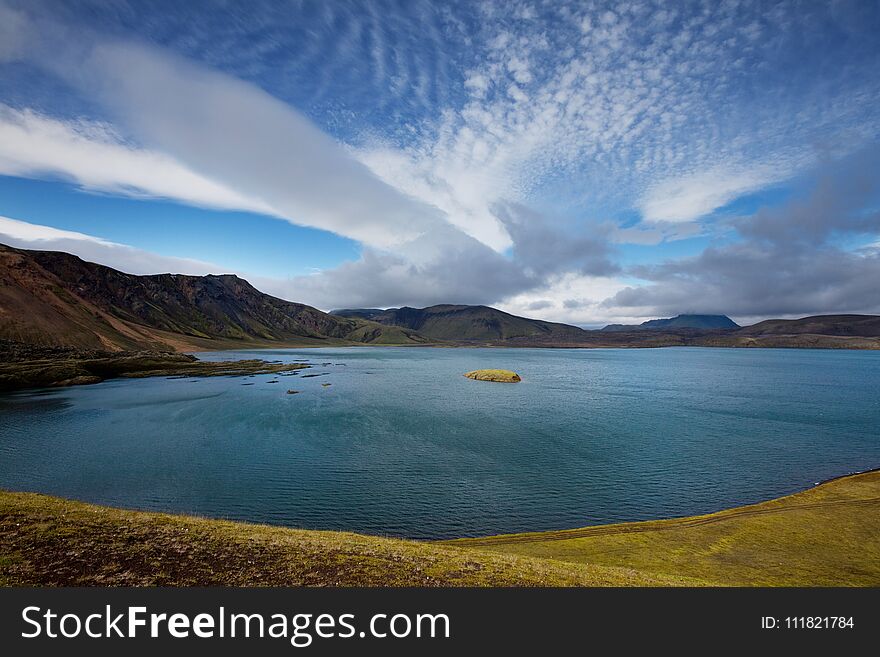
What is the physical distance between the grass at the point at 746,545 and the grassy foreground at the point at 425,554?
0.10m

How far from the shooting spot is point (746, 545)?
1318 inches

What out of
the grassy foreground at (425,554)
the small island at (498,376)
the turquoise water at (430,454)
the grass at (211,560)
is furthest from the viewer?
the small island at (498,376)

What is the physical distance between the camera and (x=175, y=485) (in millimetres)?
48312

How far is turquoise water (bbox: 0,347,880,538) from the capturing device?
1719 inches

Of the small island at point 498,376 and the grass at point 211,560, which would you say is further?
the small island at point 498,376

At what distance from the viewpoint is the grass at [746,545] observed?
93.3 feet

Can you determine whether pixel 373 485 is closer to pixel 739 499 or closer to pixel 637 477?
pixel 637 477

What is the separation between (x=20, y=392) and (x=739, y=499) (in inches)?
6795

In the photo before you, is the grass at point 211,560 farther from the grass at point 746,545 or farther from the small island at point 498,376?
the small island at point 498,376

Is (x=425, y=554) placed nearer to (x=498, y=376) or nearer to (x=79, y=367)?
(x=498, y=376)

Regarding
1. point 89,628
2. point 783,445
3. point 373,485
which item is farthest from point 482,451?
point 89,628

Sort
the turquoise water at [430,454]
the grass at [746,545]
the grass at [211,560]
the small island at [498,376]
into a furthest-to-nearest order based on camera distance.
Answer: the small island at [498,376]
the turquoise water at [430,454]
the grass at [746,545]
the grass at [211,560]

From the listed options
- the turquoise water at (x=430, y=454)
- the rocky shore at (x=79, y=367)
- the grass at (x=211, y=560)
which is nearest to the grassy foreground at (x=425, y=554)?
the grass at (x=211, y=560)

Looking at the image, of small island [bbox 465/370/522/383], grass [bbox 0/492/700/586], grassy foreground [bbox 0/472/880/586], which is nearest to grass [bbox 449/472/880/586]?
grassy foreground [bbox 0/472/880/586]
